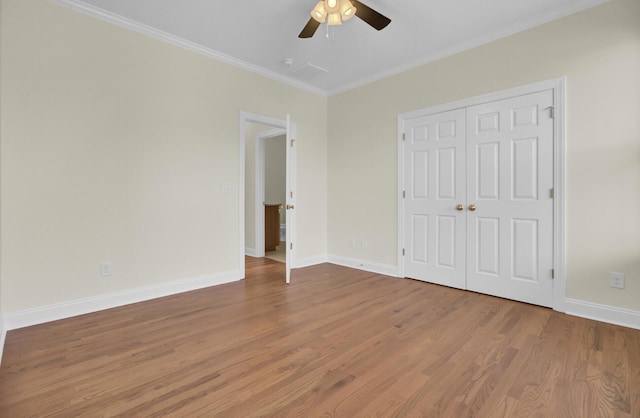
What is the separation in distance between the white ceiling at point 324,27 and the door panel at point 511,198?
77 cm

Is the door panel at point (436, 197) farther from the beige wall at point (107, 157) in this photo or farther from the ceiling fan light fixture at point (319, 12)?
the beige wall at point (107, 157)

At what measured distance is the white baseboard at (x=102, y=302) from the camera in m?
2.46

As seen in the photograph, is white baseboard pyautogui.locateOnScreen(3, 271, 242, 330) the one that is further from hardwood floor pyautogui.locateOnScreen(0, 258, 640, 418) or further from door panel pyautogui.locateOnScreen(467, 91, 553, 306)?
door panel pyautogui.locateOnScreen(467, 91, 553, 306)

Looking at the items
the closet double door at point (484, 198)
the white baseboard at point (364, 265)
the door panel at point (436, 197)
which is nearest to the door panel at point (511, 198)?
the closet double door at point (484, 198)

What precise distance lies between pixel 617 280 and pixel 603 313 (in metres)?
0.30

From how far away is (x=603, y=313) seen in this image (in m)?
2.57

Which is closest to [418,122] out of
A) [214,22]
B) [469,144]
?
[469,144]

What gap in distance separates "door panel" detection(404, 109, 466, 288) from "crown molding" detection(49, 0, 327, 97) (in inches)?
77.0

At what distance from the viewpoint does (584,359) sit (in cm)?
196

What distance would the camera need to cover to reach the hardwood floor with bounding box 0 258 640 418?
154 cm

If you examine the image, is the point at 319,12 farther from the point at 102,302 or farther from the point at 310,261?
the point at 310,261

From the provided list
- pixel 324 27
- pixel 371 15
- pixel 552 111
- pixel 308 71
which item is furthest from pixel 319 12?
pixel 552 111

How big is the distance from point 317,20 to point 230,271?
2916mm

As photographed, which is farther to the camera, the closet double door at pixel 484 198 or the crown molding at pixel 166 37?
the closet double door at pixel 484 198
